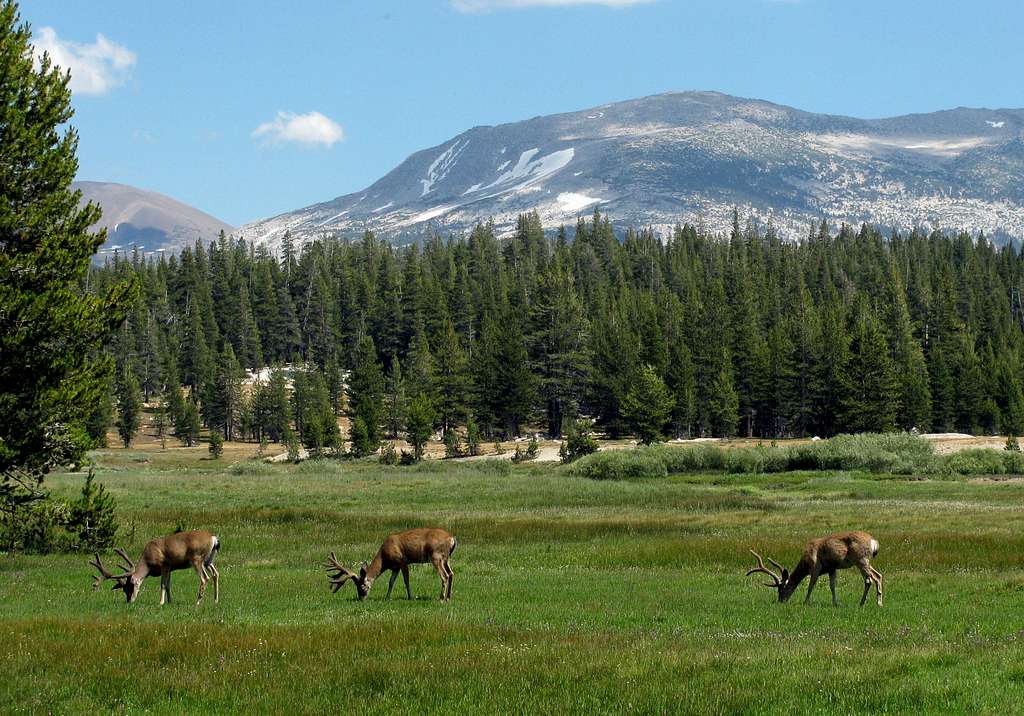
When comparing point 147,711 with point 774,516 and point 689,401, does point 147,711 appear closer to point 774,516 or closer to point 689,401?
point 774,516

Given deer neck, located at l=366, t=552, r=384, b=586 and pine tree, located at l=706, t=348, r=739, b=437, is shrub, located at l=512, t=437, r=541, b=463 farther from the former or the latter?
deer neck, located at l=366, t=552, r=384, b=586

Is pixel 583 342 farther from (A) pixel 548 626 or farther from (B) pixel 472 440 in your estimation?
(A) pixel 548 626

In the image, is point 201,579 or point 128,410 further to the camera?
point 128,410

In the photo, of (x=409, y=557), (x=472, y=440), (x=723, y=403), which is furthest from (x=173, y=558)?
(x=723, y=403)

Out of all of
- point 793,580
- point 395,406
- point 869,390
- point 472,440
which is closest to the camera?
point 793,580

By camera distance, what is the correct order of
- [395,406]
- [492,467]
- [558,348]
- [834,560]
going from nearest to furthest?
[834,560]
[492,467]
[395,406]
[558,348]

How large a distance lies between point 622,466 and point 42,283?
5237 centimetres

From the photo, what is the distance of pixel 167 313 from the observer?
559ft

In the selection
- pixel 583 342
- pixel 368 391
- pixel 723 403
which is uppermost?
pixel 583 342

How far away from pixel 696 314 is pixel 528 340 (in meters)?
21.8

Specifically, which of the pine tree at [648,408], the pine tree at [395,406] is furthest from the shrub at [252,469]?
the pine tree at [648,408]

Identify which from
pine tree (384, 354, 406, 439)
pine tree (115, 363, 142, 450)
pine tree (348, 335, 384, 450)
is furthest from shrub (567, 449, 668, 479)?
pine tree (115, 363, 142, 450)

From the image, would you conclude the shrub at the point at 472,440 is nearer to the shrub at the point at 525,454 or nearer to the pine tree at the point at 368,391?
the shrub at the point at 525,454

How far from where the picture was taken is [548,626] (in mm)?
17969
